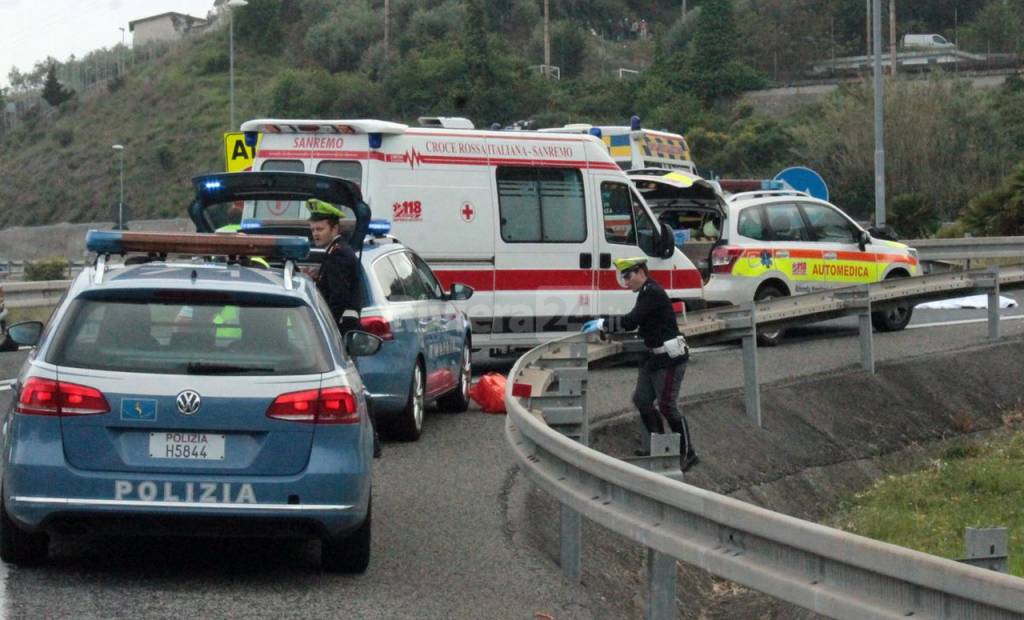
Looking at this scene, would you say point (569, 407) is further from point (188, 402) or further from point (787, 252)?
point (787, 252)

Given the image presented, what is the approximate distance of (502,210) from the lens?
58.3 feet

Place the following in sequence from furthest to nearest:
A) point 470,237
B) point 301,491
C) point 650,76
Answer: point 650,76 < point 470,237 < point 301,491

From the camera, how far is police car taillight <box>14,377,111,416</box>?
24.1 ft

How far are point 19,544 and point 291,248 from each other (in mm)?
1980

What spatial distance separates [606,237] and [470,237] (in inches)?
67.7

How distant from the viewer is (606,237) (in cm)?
1847

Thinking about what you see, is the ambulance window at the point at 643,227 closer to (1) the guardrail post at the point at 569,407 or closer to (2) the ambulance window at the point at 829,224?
(2) the ambulance window at the point at 829,224

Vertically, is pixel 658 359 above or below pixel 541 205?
below

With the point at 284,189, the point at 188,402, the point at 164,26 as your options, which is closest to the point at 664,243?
the point at 284,189

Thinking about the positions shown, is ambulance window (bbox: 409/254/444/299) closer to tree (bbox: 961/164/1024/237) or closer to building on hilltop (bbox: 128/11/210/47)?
tree (bbox: 961/164/1024/237)

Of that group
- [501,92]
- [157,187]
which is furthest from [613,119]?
[157,187]

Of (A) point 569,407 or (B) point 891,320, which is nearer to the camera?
(A) point 569,407

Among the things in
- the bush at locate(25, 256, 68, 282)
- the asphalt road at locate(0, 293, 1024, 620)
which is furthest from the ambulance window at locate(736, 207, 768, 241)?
the bush at locate(25, 256, 68, 282)

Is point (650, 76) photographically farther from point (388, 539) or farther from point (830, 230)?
point (388, 539)
